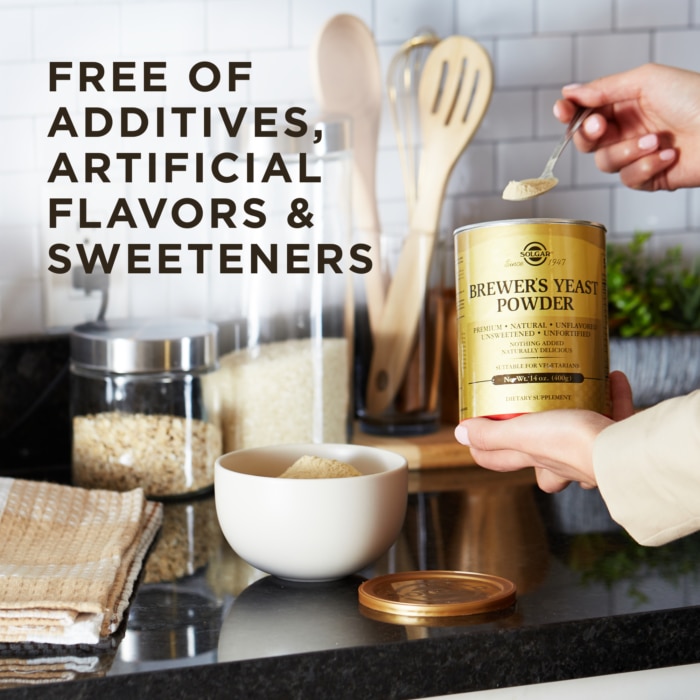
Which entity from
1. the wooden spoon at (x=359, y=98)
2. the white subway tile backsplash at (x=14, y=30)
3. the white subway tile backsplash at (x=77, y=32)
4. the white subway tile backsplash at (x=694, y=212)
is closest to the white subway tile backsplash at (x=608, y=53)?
the white subway tile backsplash at (x=694, y=212)

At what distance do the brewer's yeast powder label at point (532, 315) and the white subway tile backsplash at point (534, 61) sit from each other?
81 centimetres

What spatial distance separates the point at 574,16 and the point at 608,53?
3.0 inches

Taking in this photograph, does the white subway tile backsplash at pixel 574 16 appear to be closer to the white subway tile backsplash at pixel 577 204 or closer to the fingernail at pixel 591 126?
the white subway tile backsplash at pixel 577 204

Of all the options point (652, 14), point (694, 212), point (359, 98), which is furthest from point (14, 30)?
point (694, 212)

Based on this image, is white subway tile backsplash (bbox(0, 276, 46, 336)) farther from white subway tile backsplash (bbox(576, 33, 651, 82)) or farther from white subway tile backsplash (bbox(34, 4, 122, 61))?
white subway tile backsplash (bbox(576, 33, 651, 82))

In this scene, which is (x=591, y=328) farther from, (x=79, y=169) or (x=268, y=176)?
(x=79, y=169)

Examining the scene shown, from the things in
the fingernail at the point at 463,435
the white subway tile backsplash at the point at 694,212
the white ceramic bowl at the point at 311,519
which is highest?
the white subway tile backsplash at the point at 694,212

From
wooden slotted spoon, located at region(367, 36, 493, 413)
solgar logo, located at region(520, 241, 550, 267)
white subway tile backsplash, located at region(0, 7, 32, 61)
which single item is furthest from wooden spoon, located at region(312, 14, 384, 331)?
solgar logo, located at region(520, 241, 550, 267)

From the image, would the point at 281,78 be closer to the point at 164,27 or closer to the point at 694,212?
the point at 164,27

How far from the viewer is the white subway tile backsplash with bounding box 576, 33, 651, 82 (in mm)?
1465

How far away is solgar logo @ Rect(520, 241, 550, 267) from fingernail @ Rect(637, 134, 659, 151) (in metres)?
0.38

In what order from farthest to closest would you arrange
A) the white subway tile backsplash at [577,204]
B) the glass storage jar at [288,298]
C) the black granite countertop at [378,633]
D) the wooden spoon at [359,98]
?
the white subway tile backsplash at [577,204]
the wooden spoon at [359,98]
the glass storage jar at [288,298]
the black granite countertop at [378,633]

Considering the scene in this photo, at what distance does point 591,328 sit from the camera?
0.71m

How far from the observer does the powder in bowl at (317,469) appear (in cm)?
81
